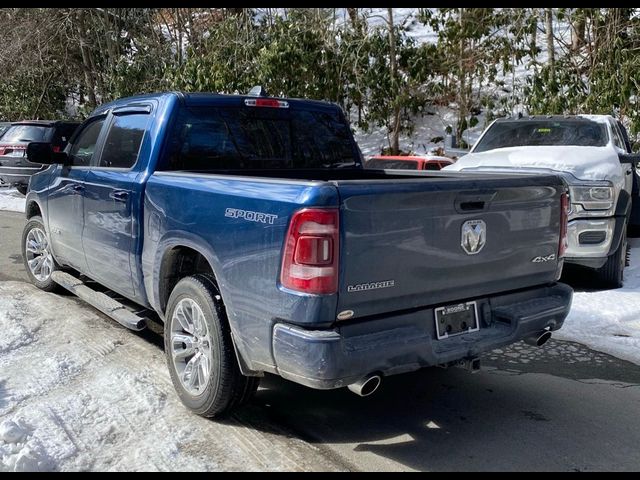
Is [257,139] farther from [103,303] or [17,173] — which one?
[17,173]

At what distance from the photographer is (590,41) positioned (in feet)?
40.9

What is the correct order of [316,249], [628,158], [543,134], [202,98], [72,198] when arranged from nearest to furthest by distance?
[316,249], [202,98], [72,198], [628,158], [543,134]

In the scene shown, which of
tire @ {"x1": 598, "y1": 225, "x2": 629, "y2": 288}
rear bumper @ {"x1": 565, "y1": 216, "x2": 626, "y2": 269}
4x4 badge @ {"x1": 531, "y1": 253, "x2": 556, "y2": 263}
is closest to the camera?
4x4 badge @ {"x1": 531, "y1": 253, "x2": 556, "y2": 263}

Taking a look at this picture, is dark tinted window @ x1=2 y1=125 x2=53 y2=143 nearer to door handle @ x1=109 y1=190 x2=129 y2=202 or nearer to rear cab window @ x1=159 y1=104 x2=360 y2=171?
door handle @ x1=109 y1=190 x2=129 y2=202

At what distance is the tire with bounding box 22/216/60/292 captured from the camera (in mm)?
6680

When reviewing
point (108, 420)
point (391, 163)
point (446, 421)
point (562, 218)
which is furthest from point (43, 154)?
point (391, 163)

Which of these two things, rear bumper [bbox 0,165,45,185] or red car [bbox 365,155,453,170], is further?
rear bumper [bbox 0,165,45,185]

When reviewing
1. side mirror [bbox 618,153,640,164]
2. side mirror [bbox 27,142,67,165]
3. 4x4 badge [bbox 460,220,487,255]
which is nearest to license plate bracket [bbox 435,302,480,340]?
4x4 badge [bbox 460,220,487,255]

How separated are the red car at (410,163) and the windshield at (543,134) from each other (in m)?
2.42

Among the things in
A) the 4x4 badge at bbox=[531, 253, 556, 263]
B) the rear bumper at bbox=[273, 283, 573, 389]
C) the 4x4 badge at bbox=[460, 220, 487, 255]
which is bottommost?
the rear bumper at bbox=[273, 283, 573, 389]

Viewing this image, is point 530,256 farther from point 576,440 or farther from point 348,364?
point 348,364

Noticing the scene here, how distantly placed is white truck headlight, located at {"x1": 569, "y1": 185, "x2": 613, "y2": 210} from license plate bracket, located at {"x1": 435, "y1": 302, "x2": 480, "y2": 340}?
3.81 metres

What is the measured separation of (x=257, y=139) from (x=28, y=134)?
1267cm

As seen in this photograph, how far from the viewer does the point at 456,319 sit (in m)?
3.60
